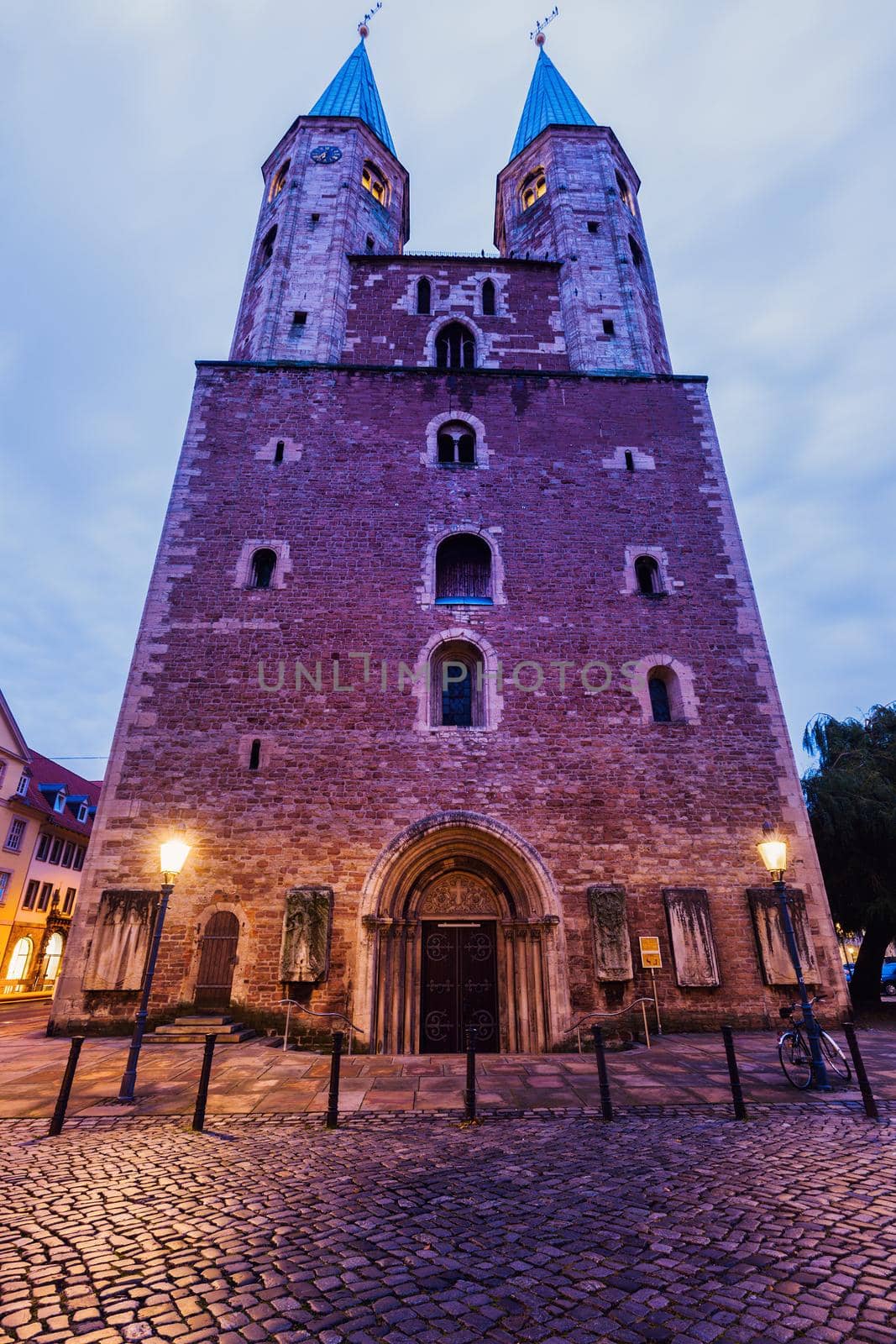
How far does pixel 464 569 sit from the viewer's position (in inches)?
603

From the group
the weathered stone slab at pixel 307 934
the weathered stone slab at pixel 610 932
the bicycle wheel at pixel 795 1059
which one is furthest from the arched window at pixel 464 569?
the bicycle wheel at pixel 795 1059

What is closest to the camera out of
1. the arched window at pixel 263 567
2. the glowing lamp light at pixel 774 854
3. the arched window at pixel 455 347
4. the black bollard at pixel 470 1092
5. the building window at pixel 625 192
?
the black bollard at pixel 470 1092

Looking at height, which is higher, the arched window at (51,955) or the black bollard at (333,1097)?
the arched window at (51,955)

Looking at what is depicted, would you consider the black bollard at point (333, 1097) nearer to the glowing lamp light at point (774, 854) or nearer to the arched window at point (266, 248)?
the glowing lamp light at point (774, 854)

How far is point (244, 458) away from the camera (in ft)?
52.1

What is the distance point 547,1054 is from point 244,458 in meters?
14.7

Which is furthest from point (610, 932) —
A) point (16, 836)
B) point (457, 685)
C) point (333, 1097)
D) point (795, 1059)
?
point (16, 836)

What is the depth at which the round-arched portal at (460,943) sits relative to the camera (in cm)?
1147

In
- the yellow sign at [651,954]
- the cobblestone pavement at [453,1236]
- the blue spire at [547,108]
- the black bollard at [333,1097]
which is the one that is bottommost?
the cobblestone pavement at [453,1236]

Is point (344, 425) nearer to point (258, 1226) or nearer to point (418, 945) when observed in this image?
point (418, 945)

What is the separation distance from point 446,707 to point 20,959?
26.9 m

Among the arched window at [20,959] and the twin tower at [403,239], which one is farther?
the arched window at [20,959]

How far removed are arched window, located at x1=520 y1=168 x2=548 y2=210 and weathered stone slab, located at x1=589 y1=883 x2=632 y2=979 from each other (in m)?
24.0

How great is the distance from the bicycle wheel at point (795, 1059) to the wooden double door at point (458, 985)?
17.0ft
